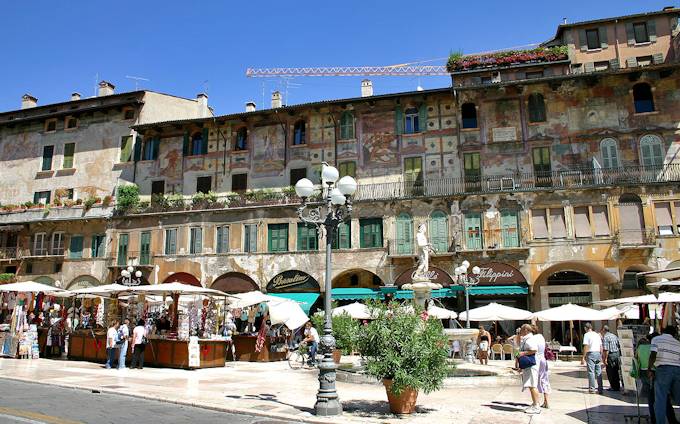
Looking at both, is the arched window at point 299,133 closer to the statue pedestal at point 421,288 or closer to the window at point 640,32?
the statue pedestal at point 421,288

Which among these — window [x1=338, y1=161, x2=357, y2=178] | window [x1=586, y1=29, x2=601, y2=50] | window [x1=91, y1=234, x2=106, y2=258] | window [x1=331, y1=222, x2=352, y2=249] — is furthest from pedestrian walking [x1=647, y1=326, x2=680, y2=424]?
window [x1=91, y1=234, x2=106, y2=258]

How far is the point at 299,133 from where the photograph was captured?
1313 inches

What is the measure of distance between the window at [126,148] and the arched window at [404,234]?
719 inches

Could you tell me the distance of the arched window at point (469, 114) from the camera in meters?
30.3

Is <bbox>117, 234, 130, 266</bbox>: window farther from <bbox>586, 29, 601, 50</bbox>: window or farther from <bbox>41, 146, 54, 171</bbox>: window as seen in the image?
<bbox>586, 29, 601, 50</bbox>: window

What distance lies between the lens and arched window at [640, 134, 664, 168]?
27.2 m

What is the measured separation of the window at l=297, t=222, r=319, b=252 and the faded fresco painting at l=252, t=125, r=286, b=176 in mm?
4067

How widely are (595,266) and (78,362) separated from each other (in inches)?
878

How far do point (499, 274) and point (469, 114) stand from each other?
350 inches

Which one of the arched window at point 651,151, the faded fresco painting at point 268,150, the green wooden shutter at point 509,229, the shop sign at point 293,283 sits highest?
the faded fresco painting at point 268,150

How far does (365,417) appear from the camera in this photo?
31.5 ft

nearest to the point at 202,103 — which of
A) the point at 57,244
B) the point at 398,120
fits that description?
the point at 57,244

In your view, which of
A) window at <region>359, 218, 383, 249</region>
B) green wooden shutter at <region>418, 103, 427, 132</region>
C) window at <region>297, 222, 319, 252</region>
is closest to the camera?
window at <region>359, 218, 383, 249</region>

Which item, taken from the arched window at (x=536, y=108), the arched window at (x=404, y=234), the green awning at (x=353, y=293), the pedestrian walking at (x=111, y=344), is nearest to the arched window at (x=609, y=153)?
the arched window at (x=536, y=108)
